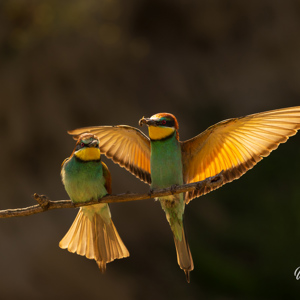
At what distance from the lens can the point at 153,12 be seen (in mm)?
4473

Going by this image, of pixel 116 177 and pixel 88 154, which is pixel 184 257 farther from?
pixel 116 177

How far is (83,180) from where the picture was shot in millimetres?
1902

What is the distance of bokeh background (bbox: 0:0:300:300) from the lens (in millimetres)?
3871

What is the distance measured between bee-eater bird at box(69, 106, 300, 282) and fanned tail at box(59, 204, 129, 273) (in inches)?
8.6

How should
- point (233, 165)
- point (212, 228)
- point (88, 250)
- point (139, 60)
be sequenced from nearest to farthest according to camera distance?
point (233, 165) → point (88, 250) → point (212, 228) → point (139, 60)

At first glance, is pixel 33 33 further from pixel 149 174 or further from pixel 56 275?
pixel 149 174

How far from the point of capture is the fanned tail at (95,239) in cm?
204

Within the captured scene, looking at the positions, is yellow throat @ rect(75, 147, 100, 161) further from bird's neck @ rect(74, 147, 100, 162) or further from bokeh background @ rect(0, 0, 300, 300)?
bokeh background @ rect(0, 0, 300, 300)

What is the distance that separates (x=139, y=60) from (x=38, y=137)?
1018 millimetres

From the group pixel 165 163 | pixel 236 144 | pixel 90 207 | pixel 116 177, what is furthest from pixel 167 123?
pixel 116 177

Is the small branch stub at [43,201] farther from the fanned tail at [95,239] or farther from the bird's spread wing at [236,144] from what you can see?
the bird's spread wing at [236,144]

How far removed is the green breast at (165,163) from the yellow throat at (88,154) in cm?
20

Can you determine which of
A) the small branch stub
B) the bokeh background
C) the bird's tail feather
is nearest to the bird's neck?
the small branch stub

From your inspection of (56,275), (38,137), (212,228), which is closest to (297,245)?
(212,228)
